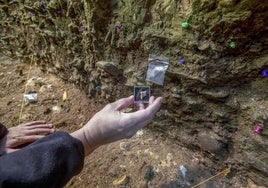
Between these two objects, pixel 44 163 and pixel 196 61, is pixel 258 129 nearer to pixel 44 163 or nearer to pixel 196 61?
pixel 196 61

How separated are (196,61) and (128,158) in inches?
28.8

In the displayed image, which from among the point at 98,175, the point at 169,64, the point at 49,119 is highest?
the point at 169,64

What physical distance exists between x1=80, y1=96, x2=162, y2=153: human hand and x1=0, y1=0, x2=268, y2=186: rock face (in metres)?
0.31

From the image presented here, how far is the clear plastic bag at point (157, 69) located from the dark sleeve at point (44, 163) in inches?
23.1

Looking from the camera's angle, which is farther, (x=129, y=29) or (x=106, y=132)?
(x=129, y=29)

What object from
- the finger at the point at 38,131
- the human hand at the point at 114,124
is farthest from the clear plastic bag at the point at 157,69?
the finger at the point at 38,131

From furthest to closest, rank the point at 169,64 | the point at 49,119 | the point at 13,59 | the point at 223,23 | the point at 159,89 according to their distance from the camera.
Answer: the point at 13,59
the point at 49,119
the point at 159,89
the point at 169,64
the point at 223,23

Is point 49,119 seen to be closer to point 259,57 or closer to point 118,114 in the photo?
point 118,114

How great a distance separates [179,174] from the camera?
3.87 ft

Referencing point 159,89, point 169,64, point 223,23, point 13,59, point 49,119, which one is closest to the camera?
point 223,23

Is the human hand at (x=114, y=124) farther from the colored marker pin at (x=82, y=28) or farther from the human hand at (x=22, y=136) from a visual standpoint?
the colored marker pin at (x=82, y=28)

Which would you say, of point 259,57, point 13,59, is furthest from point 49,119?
point 259,57

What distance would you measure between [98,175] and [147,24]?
0.95 metres

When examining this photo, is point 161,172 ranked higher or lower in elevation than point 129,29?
lower
